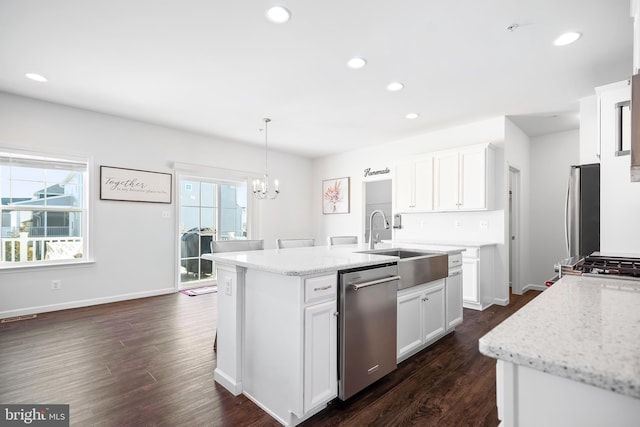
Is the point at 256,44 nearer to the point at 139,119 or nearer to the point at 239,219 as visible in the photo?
the point at 139,119

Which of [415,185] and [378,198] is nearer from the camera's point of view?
[415,185]

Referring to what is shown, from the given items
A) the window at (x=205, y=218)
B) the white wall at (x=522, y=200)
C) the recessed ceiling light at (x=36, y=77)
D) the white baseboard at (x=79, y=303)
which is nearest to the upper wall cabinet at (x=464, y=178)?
the white wall at (x=522, y=200)

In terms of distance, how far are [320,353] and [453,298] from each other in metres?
1.84

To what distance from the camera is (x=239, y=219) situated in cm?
579

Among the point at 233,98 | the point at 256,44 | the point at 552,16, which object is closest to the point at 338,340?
the point at 256,44

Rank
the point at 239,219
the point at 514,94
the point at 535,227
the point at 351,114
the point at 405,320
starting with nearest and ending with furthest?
the point at 405,320 → the point at 514,94 → the point at 351,114 → the point at 535,227 → the point at 239,219

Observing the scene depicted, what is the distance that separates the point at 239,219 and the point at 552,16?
16.7 feet

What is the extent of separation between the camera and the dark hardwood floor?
1759 millimetres

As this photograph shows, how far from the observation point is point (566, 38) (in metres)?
2.38

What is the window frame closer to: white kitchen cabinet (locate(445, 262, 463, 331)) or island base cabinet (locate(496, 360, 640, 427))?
white kitchen cabinet (locate(445, 262, 463, 331))

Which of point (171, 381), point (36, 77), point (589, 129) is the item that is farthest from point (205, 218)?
point (589, 129)

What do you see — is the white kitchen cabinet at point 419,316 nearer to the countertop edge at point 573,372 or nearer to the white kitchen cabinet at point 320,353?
the white kitchen cabinet at point 320,353

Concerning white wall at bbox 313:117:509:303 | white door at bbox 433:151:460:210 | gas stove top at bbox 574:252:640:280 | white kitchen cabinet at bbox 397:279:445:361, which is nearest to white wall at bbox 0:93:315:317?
white wall at bbox 313:117:509:303

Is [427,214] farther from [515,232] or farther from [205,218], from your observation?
[205,218]
